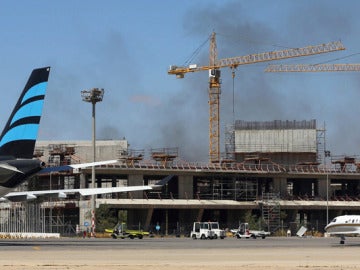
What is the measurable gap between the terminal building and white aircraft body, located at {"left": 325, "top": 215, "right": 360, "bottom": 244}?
205 ft

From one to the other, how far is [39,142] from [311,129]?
60.7 metres

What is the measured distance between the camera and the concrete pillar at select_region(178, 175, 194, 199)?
15388 centimetres

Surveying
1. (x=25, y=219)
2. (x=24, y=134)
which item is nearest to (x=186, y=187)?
(x=25, y=219)

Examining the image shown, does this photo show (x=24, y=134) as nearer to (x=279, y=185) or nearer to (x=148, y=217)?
(x=148, y=217)

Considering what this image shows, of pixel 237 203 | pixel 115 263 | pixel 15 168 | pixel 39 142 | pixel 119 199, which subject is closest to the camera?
pixel 115 263

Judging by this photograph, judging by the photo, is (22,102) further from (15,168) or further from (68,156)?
(68,156)

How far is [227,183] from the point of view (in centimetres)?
16112

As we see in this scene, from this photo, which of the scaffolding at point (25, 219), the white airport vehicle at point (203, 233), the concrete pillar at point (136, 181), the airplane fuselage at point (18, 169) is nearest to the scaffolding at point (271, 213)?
the concrete pillar at point (136, 181)

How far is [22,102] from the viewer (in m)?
58.8

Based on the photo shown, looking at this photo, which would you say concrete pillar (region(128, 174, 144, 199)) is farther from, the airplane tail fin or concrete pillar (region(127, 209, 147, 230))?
the airplane tail fin

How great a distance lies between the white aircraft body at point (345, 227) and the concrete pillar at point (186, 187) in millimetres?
74794

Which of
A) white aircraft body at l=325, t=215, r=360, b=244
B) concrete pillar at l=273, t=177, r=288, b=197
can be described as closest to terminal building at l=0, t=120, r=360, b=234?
concrete pillar at l=273, t=177, r=288, b=197

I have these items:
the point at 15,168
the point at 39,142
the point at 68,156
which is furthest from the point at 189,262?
the point at 39,142

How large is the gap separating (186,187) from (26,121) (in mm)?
97962
